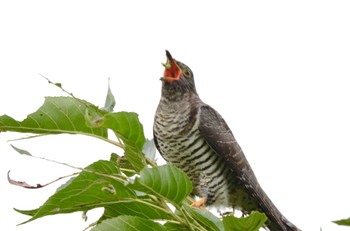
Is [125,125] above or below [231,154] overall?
below

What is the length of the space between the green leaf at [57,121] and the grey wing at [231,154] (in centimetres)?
183

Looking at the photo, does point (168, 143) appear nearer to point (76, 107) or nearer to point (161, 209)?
point (76, 107)

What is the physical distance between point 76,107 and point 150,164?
0.29 metres

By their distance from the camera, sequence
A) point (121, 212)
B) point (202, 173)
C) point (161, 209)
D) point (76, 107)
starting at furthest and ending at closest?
point (202, 173)
point (76, 107)
point (121, 212)
point (161, 209)

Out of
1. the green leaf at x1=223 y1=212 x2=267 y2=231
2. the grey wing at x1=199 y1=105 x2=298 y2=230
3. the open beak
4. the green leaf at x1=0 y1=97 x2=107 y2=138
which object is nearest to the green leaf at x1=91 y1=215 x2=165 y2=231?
the green leaf at x1=223 y1=212 x2=267 y2=231

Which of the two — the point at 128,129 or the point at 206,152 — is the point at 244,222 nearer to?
the point at 128,129

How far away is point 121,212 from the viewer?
181cm

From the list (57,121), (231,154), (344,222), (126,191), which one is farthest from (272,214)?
(344,222)

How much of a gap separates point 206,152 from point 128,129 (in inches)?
78.9

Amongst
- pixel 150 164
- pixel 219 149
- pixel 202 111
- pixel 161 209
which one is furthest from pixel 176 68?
pixel 161 209

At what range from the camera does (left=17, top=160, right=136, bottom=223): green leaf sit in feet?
5.43

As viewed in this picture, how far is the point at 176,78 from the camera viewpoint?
402cm

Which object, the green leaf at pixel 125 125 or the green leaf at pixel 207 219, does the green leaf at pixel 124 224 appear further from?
the green leaf at pixel 125 125

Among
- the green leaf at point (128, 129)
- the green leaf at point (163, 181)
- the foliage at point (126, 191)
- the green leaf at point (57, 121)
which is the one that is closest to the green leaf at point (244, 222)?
the foliage at point (126, 191)
